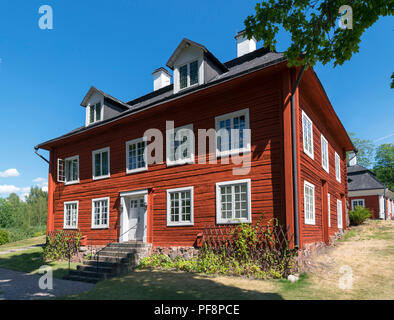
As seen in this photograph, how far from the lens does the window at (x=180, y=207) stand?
41.5 ft

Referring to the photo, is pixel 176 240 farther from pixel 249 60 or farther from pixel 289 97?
pixel 249 60

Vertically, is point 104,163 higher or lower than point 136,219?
higher

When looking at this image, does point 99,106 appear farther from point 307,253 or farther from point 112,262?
point 307,253

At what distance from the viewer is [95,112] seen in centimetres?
1814

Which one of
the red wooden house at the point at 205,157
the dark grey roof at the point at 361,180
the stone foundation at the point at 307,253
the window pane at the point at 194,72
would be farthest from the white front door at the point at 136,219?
the dark grey roof at the point at 361,180

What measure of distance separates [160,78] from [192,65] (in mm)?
6229

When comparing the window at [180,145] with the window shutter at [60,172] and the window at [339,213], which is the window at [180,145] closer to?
the window shutter at [60,172]

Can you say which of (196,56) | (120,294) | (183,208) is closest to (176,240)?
(183,208)

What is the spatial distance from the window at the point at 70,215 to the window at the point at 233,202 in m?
9.70

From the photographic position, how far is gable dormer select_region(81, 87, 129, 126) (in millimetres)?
17641

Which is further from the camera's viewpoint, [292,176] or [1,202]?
[1,202]

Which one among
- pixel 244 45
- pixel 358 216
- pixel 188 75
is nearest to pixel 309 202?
pixel 188 75

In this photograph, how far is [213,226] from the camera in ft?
38.5
